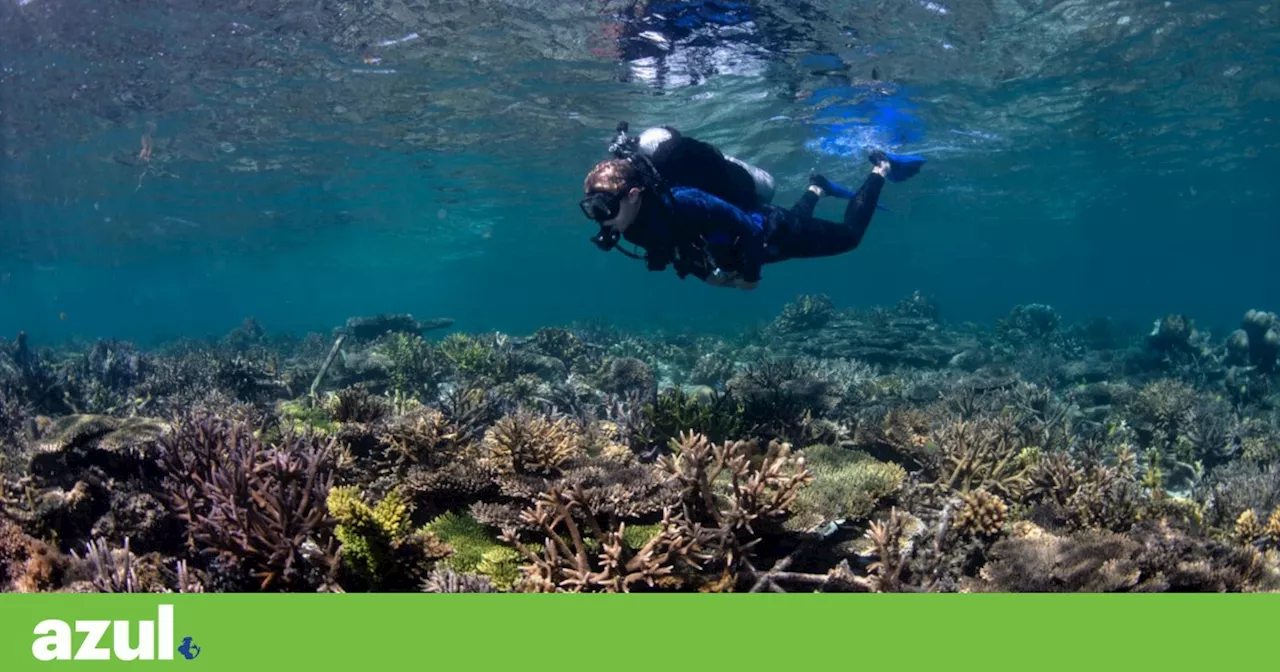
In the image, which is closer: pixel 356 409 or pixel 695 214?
pixel 356 409

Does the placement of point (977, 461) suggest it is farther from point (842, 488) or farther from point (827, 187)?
point (827, 187)

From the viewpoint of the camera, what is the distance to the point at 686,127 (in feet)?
73.2

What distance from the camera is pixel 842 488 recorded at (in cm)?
496

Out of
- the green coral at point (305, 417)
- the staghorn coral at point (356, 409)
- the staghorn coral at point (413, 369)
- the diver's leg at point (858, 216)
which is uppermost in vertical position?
the diver's leg at point (858, 216)

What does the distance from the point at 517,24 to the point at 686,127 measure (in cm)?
908

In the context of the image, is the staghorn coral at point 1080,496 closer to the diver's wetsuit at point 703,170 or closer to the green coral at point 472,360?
the diver's wetsuit at point 703,170

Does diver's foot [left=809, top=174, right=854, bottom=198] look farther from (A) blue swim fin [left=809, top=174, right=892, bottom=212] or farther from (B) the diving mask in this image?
(B) the diving mask

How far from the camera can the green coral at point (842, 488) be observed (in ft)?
14.9

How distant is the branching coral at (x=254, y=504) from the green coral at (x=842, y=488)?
119 inches

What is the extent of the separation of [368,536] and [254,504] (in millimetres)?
975

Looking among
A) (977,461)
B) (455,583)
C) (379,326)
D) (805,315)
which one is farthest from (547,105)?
(455,583)

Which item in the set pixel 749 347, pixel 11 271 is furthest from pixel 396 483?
pixel 11 271
